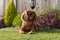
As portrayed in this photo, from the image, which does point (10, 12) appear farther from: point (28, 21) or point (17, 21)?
point (28, 21)

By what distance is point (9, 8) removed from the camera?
10.9m

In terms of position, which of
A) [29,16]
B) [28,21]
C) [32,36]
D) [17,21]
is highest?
[29,16]

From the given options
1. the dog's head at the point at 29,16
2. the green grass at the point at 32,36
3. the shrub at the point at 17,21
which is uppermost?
the dog's head at the point at 29,16

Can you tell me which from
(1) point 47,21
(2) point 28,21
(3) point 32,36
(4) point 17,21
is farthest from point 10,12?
(3) point 32,36

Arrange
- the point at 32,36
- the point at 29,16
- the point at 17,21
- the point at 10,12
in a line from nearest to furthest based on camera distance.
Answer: the point at 32,36, the point at 29,16, the point at 17,21, the point at 10,12

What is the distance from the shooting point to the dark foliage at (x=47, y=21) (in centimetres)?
980

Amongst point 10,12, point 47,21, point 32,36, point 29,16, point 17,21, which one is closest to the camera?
point 32,36

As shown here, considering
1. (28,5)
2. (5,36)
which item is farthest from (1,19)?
(5,36)

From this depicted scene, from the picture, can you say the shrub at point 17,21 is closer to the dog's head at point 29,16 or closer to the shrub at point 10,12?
the shrub at point 10,12

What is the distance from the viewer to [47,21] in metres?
9.88

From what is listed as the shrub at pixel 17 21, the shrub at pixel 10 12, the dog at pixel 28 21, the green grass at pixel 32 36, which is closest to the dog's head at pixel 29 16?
the dog at pixel 28 21

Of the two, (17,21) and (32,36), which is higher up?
(17,21)

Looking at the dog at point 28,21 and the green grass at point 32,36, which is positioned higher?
the dog at point 28,21

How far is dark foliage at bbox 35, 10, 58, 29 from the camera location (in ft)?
32.2
